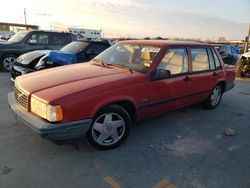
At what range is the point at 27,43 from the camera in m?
9.45

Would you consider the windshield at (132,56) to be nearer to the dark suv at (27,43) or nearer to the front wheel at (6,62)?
the dark suv at (27,43)

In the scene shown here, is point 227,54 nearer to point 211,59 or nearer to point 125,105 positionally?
point 211,59

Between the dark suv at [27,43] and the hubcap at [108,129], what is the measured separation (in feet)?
23.8

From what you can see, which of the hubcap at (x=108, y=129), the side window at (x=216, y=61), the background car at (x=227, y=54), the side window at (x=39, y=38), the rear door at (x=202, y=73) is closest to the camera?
the hubcap at (x=108, y=129)

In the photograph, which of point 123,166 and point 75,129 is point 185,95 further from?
point 75,129

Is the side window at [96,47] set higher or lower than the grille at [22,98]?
higher

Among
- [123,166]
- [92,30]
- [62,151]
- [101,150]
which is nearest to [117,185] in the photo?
[123,166]

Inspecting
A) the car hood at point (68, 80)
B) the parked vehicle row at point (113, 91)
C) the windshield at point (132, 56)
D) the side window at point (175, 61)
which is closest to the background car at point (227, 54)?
the parked vehicle row at point (113, 91)

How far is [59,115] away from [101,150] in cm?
95

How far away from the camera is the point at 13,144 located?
350 centimetres

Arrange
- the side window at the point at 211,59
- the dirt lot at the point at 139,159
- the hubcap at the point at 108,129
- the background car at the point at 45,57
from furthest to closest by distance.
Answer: the background car at the point at 45,57
the side window at the point at 211,59
the hubcap at the point at 108,129
the dirt lot at the point at 139,159

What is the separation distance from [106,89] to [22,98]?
122 cm

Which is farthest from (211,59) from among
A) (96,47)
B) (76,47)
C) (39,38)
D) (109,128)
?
(39,38)

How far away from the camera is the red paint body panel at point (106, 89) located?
9.68 ft
